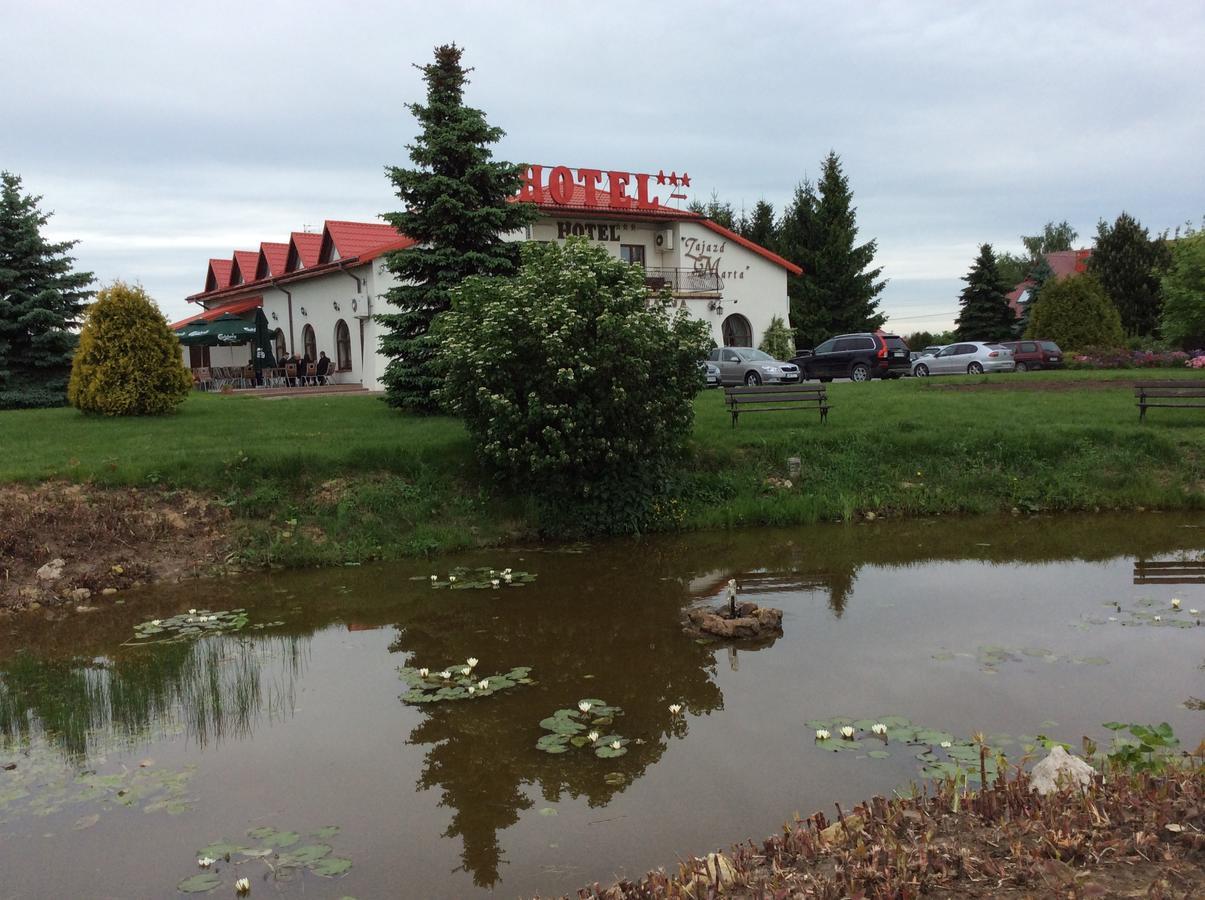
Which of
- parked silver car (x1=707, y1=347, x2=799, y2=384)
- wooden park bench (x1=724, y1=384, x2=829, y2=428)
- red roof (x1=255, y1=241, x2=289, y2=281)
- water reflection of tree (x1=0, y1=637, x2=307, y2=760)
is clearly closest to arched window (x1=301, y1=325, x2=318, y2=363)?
red roof (x1=255, y1=241, x2=289, y2=281)

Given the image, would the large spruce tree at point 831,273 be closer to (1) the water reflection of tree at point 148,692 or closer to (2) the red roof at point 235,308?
(2) the red roof at point 235,308

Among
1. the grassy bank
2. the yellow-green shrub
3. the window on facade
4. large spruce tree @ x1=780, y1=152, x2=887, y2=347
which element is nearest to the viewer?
the grassy bank

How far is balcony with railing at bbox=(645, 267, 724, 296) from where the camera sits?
123ft

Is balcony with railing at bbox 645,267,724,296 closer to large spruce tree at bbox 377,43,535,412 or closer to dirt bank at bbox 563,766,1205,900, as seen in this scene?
large spruce tree at bbox 377,43,535,412

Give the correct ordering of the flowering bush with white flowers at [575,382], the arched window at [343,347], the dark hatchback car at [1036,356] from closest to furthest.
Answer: the flowering bush with white flowers at [575,382], the arched window at [343,347], the dark hatchback car at [1036,356]

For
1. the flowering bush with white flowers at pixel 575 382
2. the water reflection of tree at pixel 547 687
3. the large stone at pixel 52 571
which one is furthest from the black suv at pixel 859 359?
the large stone at pixel 52 571

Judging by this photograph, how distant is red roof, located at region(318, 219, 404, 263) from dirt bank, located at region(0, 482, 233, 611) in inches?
784

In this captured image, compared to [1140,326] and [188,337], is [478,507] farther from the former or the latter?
[1140,326]

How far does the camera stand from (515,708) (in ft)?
22.9

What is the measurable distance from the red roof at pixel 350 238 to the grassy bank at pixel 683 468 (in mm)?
14002

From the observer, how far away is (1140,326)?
5122 cm

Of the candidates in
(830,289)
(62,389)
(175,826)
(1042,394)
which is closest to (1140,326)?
(830,289)

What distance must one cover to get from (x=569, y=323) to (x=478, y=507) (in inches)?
124

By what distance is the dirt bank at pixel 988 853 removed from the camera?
3701 millimetres
